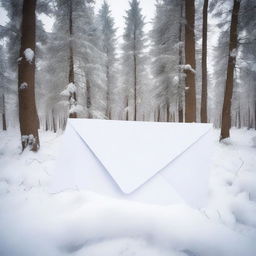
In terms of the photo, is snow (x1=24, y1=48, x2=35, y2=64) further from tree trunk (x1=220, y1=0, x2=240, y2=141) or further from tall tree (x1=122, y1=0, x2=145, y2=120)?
tall tree (x1=122, y1=0, x2=145, y2=120)

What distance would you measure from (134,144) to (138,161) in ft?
0.70

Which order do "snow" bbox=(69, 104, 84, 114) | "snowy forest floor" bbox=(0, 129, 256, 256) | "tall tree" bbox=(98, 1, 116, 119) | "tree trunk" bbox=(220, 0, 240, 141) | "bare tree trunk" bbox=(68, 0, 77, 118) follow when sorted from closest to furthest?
"snowy forest floor" bbox=(0, 129, 256, 256) < "tree trunk" bbox=(220, 0, 240, 141) < "snow" bbox=(69, 104, 84, 114) < "bare tree trunk" bbox=(68, 0, 77, 118) < "tall tree" bbox=(98, 1, 116, 119)

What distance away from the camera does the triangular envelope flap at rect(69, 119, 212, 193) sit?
1440mm

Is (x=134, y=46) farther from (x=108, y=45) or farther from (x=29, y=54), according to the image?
(x=29, y=54)

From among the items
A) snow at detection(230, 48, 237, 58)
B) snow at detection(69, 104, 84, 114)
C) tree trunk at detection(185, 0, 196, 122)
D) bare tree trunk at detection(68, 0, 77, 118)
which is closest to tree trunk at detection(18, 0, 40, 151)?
snow at detection(69, 104, 84, 114)

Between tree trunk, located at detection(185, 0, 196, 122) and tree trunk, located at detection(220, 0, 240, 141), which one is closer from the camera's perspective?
tree trunk, located at detection(185, 0, 196, 122)

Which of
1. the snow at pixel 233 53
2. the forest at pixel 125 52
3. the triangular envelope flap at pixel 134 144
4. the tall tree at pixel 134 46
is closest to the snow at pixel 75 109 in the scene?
the forest at pixel 125 52

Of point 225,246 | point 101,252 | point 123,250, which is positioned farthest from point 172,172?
point 101,252

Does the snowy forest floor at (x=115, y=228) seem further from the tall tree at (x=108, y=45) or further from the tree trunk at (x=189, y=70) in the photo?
the tall tree at (x=108, y=45)

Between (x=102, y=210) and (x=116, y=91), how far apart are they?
1647 centimetres

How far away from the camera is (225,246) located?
1.09m

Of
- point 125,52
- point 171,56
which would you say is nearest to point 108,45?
point 125,52

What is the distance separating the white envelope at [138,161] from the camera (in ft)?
4.58

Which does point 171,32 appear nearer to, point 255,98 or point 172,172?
point 172,172
